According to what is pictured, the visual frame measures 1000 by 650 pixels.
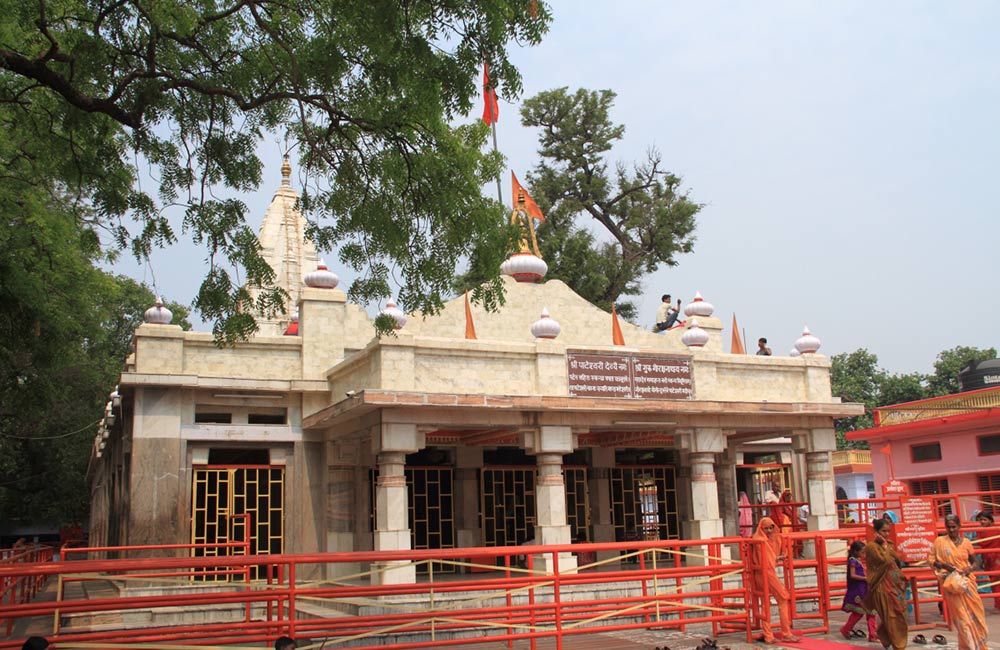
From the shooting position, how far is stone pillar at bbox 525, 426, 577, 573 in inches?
618

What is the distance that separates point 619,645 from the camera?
10.5 m

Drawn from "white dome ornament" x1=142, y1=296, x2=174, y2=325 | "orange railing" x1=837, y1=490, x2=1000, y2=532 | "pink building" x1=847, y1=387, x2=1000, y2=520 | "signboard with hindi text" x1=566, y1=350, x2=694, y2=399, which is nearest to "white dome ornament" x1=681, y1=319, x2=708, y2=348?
"signboard with hindi text" x1=566, y1=350, x2=694, y2=399

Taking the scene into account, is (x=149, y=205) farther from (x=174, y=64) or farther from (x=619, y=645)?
(x=619, y=645)

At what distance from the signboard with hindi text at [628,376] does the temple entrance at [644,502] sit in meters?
4.76

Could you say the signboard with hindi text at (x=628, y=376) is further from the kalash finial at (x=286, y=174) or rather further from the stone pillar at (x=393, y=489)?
the kalash finial at (x=286, y=174)

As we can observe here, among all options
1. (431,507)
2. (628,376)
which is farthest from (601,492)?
(628,376)

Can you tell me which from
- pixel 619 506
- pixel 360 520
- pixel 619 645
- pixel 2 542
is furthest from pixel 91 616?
pixel 2 542

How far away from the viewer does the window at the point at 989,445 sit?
28062mm

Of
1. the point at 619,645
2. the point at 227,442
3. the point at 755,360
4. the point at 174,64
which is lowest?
the point at 619,645

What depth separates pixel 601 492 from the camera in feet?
69.1

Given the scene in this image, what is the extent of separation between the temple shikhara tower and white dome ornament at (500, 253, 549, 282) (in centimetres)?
5

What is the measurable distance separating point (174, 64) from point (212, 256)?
7.79ft

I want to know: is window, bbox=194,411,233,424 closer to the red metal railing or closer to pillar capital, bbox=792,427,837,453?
the red metal railing

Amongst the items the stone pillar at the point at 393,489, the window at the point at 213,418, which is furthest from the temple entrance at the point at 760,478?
the window at the point at 213,418
